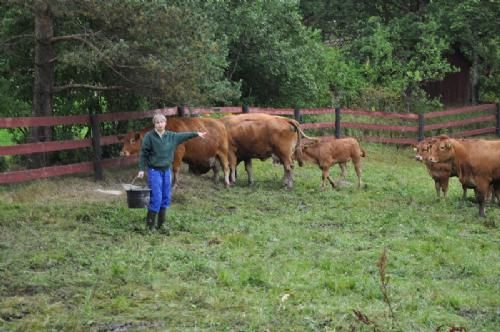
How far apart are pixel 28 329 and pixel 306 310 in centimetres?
239

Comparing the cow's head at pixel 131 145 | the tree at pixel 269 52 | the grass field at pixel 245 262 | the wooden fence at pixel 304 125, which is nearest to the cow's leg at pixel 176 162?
the grass field at pixel 245 262

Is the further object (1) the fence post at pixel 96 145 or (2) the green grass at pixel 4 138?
(2) the green grass at pixel 4 138

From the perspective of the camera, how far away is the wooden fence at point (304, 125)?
1262 centimetres

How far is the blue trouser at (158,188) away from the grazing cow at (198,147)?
3342 mm

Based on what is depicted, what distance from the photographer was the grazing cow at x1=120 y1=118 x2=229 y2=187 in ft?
46.3

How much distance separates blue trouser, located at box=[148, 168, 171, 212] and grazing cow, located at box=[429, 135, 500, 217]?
18.0ft

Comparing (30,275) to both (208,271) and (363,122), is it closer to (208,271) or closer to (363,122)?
(208,271)

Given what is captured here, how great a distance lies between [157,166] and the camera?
1063cm

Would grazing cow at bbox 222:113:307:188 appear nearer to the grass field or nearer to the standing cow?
the grass field

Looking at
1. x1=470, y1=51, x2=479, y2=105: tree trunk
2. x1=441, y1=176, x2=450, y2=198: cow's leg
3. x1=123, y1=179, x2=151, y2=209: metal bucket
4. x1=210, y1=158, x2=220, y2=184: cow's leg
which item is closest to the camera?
x1=123, y1=179, x2=151, y2=209: metal bucket

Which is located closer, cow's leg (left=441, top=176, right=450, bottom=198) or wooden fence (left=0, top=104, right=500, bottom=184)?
wooden fence (left=0, top=104, right=500, bottom=184)

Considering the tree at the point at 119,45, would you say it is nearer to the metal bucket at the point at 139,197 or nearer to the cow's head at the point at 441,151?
the metal bucket at the point at 139,197

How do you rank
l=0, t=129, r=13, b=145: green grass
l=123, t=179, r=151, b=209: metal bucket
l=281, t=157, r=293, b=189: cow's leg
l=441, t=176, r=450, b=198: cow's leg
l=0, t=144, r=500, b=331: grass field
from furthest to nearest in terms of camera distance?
l=0, t=129, r=13, b=145: green grass → l=281, t=157, r=293, b=189: cow's leg → l=441, t=176, r=450, b=198: cow's leg → l=123, t=179, r=151, b=209: metal bucket → l=0, t=144, r=500, b=331: grass field

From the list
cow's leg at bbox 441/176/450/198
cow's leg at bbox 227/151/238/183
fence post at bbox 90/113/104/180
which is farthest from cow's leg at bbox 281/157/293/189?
fence post at bbox 90/113/104/180
